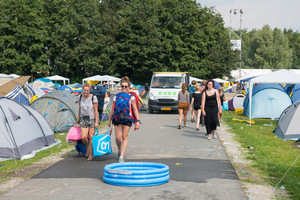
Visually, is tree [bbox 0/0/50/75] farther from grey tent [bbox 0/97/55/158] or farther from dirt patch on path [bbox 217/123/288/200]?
dirt patch on path [bbox 217/123/288/200]

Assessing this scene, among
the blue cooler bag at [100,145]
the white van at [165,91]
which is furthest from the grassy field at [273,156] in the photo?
the white van at [165,91]

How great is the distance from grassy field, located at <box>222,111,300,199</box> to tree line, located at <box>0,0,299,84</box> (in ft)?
140

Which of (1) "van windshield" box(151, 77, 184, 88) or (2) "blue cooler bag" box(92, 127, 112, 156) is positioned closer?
(2) "blue cooler bag" box(92, 127, 112, 156)

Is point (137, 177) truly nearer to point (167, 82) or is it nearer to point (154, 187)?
point (154, 187)

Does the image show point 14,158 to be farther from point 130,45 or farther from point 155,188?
point 130,45

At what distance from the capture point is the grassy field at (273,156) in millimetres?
7344

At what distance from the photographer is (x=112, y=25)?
59.9 meters

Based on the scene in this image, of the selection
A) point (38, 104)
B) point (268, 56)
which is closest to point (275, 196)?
point (38, 104)

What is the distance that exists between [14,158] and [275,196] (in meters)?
6.29

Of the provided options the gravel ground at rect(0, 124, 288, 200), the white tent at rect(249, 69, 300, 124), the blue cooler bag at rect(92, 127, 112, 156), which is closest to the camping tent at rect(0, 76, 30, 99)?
the gravel ground at rect(0, 124, 288, 200)

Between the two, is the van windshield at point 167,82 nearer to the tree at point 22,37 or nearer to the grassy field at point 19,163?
the grassy field at point 19,163

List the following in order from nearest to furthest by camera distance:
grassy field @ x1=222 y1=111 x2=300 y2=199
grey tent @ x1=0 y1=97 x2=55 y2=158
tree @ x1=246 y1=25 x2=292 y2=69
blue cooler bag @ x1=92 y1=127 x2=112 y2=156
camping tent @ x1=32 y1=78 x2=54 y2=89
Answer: grassy field @ x1=222 y1=111 x2=300 y2=199 < blue cooler bag @ x1=92 y1=127 x2=112 y2=156 < grey tent @ x1=0 y1=97 x2=55 y2=158 < camping tent @ x1=32 y1=78 x2=54 y2=89 < tree @ x1=246 y1=25 x2=292 y2=69

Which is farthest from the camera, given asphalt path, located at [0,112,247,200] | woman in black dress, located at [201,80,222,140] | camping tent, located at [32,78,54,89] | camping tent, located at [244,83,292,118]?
camping tent, located at [32,78,54,89]

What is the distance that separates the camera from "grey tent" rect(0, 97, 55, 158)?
32.5ft
